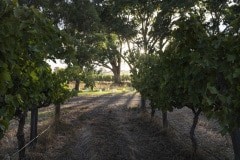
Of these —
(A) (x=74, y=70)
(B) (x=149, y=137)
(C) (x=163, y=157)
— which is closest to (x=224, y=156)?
(C) (x=163, y=157)

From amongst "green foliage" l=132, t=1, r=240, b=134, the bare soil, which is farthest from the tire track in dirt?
"green foliage" l=132, t=1, r=240, b=134

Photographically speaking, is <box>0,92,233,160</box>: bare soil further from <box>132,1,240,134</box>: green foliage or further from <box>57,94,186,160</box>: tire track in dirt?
<box>132,1,240,134</box>: green foliage

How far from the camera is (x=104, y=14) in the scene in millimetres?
23656

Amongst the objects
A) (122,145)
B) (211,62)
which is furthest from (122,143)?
(211,62)

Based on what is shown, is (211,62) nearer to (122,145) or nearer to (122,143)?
(122,145)

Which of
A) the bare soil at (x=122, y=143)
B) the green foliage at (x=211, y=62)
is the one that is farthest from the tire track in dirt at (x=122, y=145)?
the green foliage at (x=211, y=62)

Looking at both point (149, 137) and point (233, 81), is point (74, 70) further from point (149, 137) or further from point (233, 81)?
point (233, 81)

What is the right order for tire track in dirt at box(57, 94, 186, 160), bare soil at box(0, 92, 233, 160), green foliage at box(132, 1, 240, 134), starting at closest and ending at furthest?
green foliage at box(132, 1, 240, 134), tire track in dirt at box(57, 94, 186, 160), bare soil at box(0, 92, 233, 160)

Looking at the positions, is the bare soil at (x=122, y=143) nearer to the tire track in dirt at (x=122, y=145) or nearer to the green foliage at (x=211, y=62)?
the tire track in dirt at (x=122, y=145)

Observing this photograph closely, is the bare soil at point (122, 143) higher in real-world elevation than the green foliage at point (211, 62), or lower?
lower

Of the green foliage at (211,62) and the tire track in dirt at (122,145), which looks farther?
the tire track in dirt at (122,145)

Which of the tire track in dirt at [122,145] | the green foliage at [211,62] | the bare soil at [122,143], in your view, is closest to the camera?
the green foliage at [211,62]

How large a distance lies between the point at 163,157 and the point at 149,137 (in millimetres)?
2865

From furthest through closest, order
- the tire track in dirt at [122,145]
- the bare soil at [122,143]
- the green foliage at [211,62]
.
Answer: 1. the bare soil at [122,143]
2. the tire track in dirt at [122,145]
3. the green foliage at [211,62]
